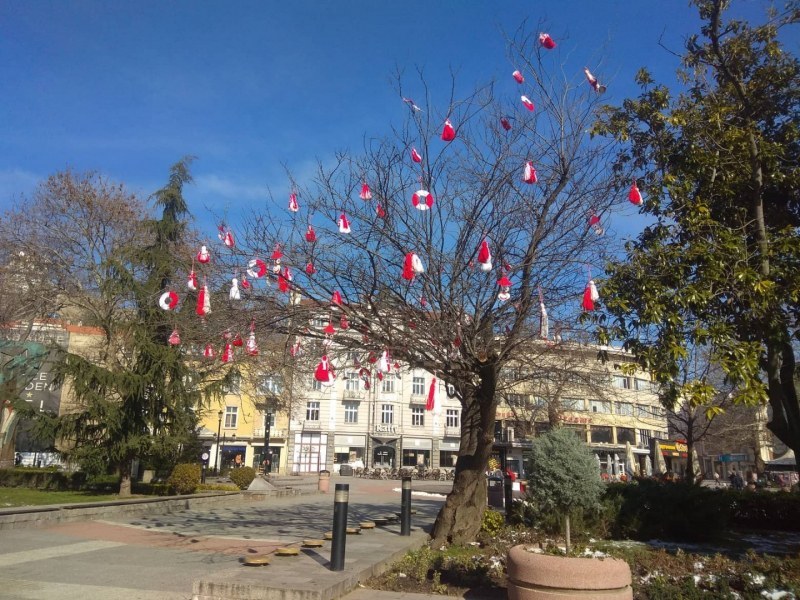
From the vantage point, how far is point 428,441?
56.8 metres

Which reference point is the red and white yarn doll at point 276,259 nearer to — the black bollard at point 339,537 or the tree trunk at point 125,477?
the black bollard at point 339,537

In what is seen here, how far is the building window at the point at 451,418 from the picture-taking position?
190 feet

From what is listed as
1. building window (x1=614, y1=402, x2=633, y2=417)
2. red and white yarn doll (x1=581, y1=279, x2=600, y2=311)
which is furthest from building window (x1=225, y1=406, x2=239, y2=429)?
red and white yarn doll (x1=581, y1=279, x2=600, y2=311)

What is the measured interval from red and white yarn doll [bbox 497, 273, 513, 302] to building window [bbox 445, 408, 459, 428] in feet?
164

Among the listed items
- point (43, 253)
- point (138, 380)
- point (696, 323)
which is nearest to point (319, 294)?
point (696, 323)

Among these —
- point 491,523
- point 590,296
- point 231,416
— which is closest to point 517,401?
point 491,523

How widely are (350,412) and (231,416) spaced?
1082 centimetres

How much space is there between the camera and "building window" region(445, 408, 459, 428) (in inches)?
2280

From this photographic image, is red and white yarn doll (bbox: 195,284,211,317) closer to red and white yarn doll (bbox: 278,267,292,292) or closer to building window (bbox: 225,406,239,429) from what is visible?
red and white yarn doll (bbox: 278,267,292,292)

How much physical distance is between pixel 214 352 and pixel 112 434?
11.6 m

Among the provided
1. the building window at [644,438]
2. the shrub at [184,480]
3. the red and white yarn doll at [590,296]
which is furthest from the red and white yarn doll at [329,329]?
the building window at [644,438]

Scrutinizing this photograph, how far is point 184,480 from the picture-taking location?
68.7 ft

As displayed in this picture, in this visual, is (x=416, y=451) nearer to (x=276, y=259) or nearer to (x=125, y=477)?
(x=125, y=477)

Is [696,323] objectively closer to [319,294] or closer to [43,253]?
[319,294]
